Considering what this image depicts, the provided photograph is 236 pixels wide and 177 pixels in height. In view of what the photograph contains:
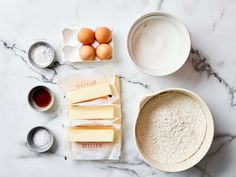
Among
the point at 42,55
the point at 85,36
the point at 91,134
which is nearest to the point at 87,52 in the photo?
the point at 85,36

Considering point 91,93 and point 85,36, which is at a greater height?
point 85,36

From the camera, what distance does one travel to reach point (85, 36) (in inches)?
55.5

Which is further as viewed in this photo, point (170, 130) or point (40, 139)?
point (40, 139)

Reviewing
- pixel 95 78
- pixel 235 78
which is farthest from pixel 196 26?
pixel 95 78

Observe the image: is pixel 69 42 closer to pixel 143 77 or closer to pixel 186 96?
pixel 143 77

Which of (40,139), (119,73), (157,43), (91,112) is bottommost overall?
(40,139)

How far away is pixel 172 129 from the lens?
139cm

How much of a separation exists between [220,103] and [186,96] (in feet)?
0.46

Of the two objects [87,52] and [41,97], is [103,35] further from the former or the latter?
[41,97]

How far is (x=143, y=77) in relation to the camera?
1.46 metres

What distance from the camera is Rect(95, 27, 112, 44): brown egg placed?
140cm

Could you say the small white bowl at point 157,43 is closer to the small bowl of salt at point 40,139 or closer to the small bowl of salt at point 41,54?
the small bowl of salt at point 41,54

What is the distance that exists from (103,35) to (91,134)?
330 mm

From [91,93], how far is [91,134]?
0.14m
